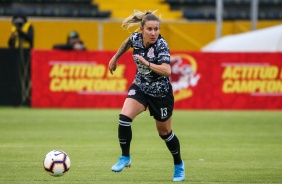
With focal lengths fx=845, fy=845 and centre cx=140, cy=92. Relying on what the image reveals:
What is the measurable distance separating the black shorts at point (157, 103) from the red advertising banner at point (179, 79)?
39.2ft

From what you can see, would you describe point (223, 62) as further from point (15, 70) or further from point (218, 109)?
point (15, 70)

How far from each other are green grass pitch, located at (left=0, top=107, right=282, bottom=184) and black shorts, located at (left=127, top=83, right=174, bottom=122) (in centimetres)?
79

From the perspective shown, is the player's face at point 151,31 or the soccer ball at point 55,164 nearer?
the soccer ball at point 55,164

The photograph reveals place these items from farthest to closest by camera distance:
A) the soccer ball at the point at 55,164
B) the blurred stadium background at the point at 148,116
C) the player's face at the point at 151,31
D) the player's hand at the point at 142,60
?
the blurred stadium background at the point at 148,116 < the player's face at the point at 151,31 < the player's hand at the point at 142,60 < the soccer ball at the point at 55,164

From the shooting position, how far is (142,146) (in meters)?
14.5

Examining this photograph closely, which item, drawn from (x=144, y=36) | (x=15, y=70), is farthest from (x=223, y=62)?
(x=144, y=36)

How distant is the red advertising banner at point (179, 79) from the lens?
22.4 m

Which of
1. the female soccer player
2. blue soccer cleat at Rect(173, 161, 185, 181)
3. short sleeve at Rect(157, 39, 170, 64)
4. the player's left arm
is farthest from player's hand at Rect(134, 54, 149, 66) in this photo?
blue soccer cleat at Rect(173, 161, 185, 181)

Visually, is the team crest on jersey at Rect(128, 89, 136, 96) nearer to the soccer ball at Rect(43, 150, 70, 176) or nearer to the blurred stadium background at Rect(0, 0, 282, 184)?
the blurred stadium background at Rect(0, 0, 282, 184)

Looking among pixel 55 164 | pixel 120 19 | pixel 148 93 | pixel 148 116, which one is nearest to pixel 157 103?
pixel 148 93

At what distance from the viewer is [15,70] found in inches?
880

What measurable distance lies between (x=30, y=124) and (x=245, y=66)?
6862 mm

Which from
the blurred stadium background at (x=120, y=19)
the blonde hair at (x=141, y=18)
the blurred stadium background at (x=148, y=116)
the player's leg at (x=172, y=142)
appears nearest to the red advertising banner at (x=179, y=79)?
the blurred stadium background at (x=148, y=116)

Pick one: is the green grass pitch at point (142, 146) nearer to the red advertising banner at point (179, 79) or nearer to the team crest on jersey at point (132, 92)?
the red advertising banner at point (179, 79)
